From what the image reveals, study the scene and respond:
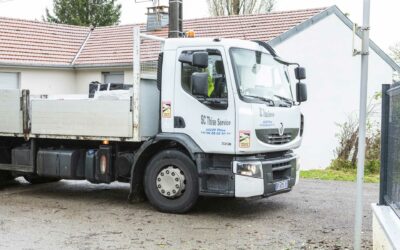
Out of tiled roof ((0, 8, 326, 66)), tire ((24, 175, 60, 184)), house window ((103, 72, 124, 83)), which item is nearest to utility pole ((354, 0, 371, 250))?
tire ((24, 175, 60, 184))

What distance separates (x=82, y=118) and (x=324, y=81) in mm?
13069

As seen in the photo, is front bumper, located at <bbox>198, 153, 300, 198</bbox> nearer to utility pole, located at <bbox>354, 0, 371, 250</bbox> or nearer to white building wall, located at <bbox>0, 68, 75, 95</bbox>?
utility pole, located at <bbox>354, 0, 371, 250</bbox>

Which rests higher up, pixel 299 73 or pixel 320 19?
pixel 320 19

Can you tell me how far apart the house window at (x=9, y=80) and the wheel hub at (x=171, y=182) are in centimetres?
1297

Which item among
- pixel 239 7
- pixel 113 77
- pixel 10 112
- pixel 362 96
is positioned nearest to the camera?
pixel 362 96

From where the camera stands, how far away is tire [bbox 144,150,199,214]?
8789 millimetres

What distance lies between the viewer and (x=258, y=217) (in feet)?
29.3

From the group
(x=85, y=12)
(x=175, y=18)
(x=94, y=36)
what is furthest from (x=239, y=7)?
(x=175, y=18)

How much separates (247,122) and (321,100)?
42.7 feet

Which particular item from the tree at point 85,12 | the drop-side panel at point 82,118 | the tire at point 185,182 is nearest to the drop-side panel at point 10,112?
the drop-side panel at point 82,118

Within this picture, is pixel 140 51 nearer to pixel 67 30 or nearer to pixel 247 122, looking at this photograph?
pixel 247 122

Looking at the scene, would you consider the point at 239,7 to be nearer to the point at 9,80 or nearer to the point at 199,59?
A: the point at 9,80

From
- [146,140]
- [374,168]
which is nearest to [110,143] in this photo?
[146,140]

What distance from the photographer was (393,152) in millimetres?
5727
